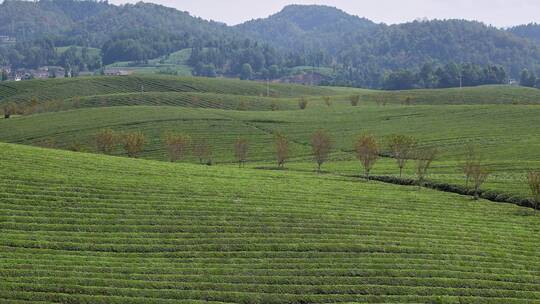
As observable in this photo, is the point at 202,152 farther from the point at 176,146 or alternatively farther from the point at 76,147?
the point at 76,147

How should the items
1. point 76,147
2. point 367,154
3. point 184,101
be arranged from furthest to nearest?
1. point 184,101
2. point 76,147
3. point 367,154

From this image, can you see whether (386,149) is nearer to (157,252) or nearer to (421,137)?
(421,137)

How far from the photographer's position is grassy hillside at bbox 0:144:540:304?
32.7m

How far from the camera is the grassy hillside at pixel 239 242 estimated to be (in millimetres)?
32688

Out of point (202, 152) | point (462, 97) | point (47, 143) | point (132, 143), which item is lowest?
point (47, 143)

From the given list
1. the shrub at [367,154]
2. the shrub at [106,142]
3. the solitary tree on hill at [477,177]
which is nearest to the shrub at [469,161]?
the solitary tree on hill at [477,177]

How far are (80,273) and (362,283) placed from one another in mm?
14298

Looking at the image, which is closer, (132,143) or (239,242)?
(239,242)

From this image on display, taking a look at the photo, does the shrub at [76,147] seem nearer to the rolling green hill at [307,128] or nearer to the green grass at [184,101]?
the rolling green hill at [307,128]

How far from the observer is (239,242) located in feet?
129

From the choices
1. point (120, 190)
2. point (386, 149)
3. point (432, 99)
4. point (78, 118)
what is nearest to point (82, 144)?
point (78, 118)

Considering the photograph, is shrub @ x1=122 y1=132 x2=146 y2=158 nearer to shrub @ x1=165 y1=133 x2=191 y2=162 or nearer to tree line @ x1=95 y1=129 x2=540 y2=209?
tree line @ x1=95 y1=129 x2=540 y2=209

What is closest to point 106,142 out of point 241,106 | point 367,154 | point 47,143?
point 47,143

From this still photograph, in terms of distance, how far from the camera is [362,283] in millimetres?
34344
